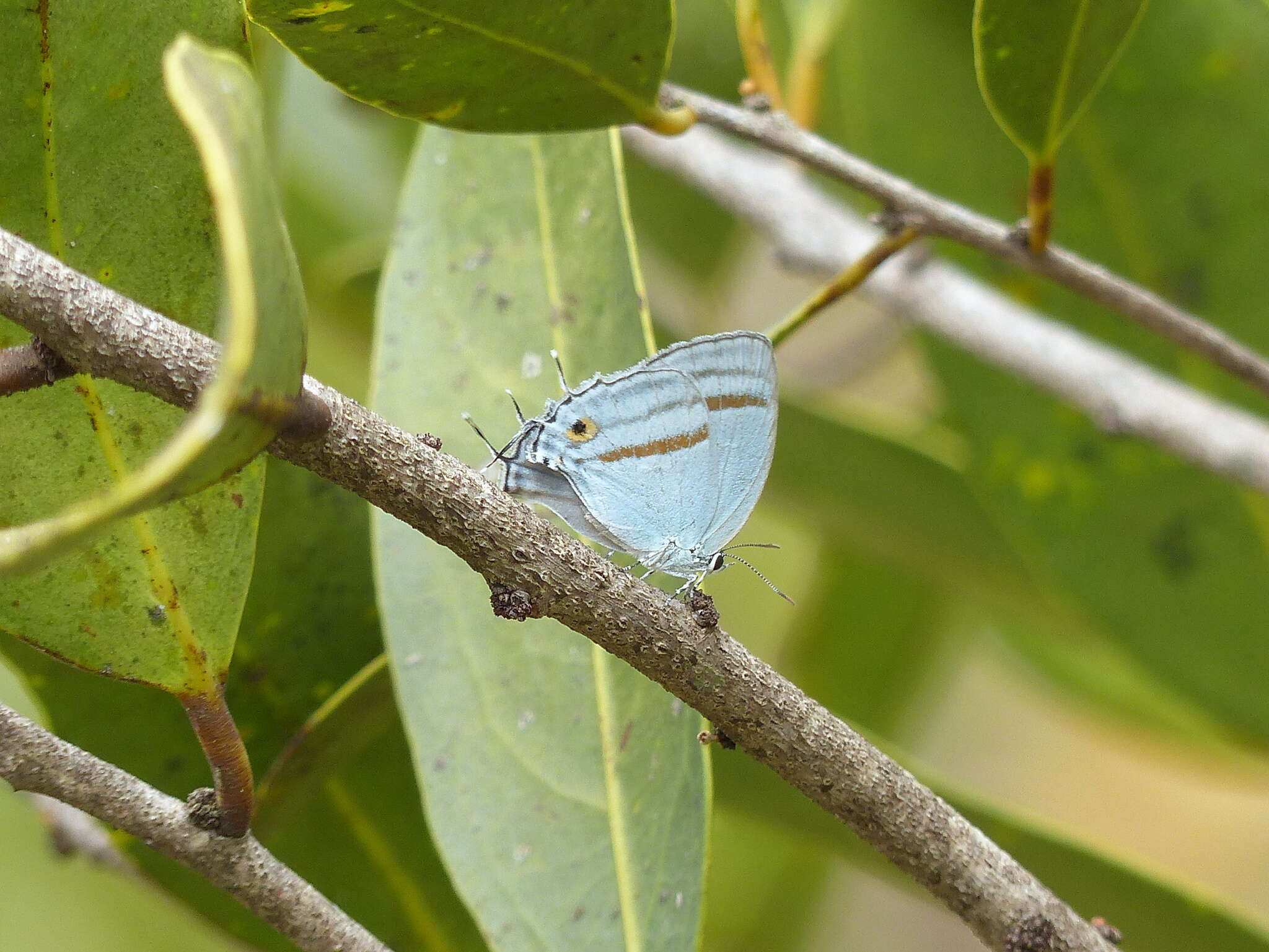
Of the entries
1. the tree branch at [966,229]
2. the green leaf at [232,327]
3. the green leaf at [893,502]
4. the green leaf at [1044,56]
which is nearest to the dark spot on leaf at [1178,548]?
the green leaf at [893,502]

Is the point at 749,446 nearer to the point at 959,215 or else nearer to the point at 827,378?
the point at 959,215

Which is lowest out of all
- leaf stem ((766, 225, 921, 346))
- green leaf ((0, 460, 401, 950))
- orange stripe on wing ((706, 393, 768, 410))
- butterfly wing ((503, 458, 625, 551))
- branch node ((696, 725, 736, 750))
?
green leaf ((0, 460, 401, 950))

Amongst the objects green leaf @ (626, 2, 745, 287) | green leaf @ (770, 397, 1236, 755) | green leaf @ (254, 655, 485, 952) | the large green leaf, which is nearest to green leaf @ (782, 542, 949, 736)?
green leaf @ (770, 397, 1236, 755)

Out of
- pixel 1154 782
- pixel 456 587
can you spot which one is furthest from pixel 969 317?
pixel 1154 782

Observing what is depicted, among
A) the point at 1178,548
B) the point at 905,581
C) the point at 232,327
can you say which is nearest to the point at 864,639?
the point at 905,581

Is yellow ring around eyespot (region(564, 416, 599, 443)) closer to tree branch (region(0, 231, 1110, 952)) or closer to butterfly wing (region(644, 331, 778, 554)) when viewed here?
butterfly wing (region(644, 331, 778, 554))

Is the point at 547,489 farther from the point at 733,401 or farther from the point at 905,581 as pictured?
the point at 905,581
